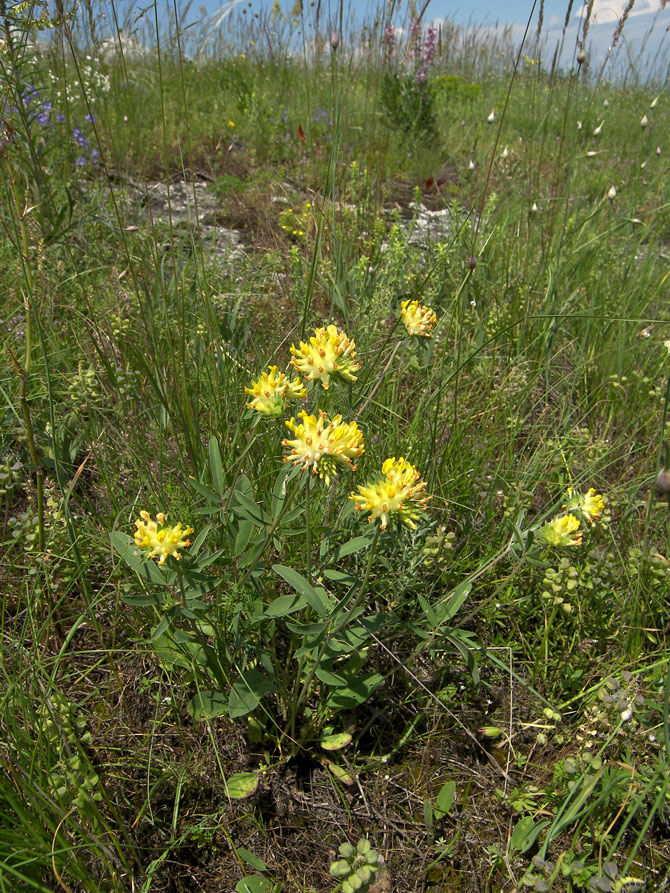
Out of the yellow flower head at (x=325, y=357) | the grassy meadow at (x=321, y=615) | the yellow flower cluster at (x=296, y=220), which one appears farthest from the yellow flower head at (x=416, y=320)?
the yellow flower cluster at (x=296, y=220)

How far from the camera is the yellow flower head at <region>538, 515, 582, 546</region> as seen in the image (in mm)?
1102

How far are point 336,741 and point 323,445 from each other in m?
0.67

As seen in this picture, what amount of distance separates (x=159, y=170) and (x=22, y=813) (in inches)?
150

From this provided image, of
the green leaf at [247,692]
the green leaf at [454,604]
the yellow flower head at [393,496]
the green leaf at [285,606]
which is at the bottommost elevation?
the green leaf at [247,692]

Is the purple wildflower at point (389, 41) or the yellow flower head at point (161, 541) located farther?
the purple wildflower at point (389, 41)

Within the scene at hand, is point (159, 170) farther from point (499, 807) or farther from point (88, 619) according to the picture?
point (499, 807)

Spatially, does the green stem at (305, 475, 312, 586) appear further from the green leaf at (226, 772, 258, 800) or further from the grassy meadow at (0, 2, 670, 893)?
the green leaf at (226, 772, 258, 800)

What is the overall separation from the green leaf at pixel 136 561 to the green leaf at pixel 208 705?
0.24 meters

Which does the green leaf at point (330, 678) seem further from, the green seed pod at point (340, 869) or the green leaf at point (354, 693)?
the green seed pod at point (340, 869)

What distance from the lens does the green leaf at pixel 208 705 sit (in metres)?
1.11

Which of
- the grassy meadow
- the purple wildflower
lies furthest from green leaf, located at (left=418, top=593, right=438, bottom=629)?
the purple wildflower

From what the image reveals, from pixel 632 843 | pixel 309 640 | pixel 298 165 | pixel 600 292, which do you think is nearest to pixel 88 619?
pixel 309 640

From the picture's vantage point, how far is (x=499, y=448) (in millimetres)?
1849

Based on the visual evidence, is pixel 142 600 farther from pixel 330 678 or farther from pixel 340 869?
pixel 340 869
